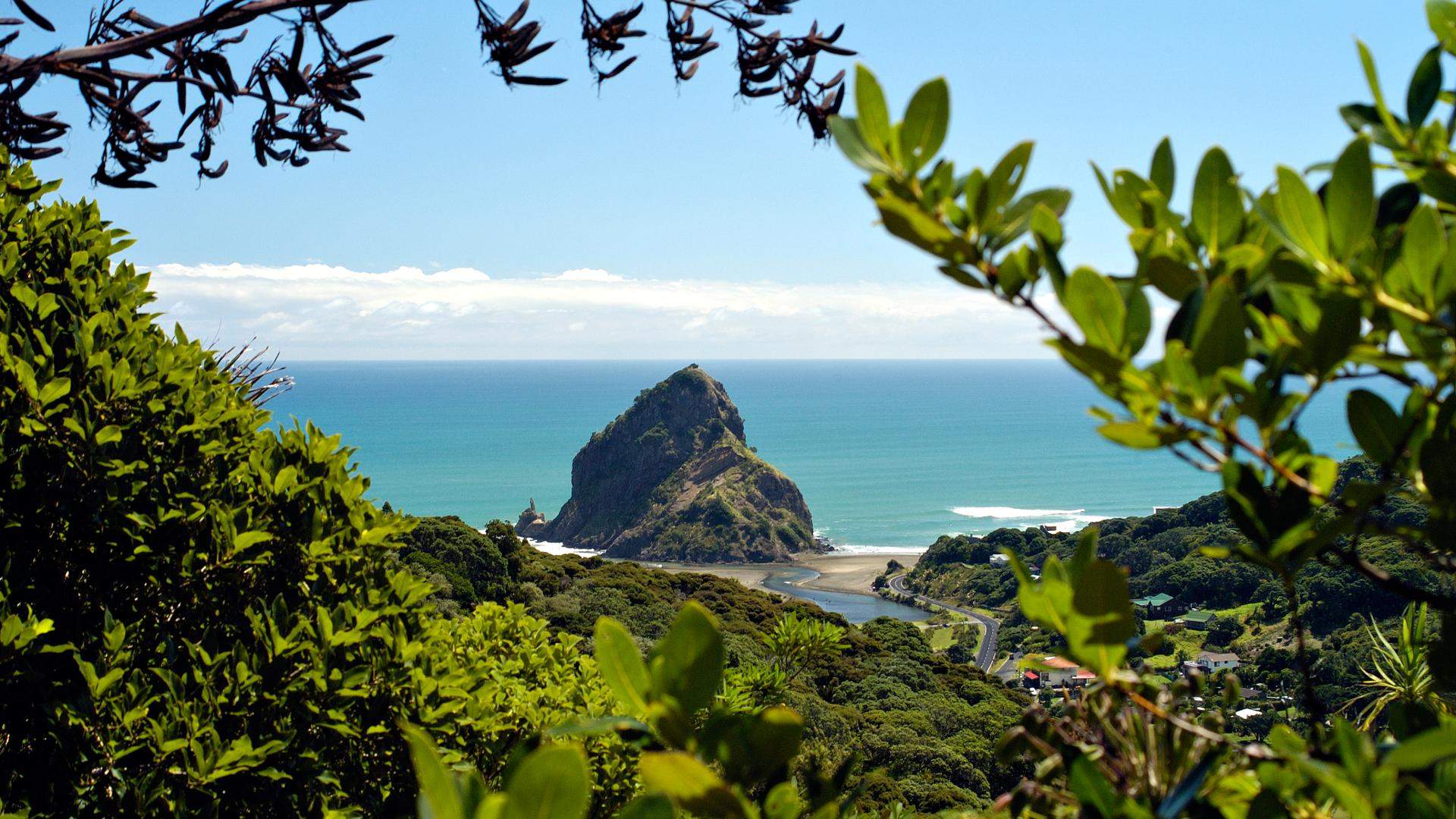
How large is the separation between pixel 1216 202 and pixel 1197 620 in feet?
114

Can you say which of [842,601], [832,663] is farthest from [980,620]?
[832,663]

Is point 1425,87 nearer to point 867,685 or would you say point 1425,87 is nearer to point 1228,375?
point 1228,375

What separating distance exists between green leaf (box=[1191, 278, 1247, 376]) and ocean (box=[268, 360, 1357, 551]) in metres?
33.0

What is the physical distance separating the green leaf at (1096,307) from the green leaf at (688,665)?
37 cm

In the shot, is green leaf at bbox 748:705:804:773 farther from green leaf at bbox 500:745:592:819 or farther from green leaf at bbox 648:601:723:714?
green leaf at bbox 500:745:592:819

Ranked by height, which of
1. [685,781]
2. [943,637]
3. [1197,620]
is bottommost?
[943,637]

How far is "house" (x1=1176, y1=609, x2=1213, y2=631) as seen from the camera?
3060 centimetres

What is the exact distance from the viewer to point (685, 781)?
24.6 inches

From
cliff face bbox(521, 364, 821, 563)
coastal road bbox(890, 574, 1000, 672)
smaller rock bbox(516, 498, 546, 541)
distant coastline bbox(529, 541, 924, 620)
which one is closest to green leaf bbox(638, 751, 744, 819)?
coastal road bbox(890, 574, 1000, 672)

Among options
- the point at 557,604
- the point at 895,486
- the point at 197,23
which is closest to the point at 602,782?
the point at 197,23

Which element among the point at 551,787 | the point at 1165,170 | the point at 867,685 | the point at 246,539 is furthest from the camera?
the point at 867,685

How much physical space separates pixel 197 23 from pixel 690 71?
3.92 ft

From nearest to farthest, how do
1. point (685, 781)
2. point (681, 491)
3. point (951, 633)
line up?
1. point (685, 781)
2. point (951, 633)
3. point (681, 491)

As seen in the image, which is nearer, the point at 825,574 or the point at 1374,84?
the point at 1374,84
